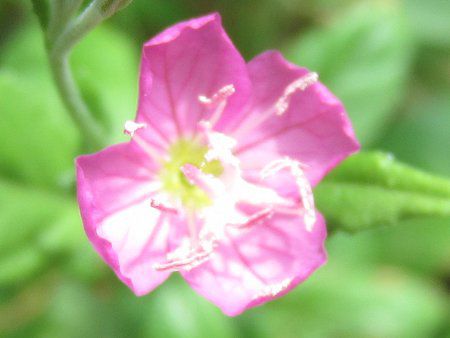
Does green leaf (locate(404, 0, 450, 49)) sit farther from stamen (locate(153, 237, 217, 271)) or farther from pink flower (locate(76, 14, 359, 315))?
stamen (locate(153, 237, 217, 271))

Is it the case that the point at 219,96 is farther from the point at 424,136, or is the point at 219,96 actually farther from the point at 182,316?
the point at 424,136

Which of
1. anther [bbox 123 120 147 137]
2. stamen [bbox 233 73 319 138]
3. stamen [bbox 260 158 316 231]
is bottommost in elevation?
stamen [bbox 260 158 316 231]

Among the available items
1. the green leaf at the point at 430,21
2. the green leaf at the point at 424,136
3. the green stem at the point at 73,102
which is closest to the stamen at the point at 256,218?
the green stem at the point at 73,102

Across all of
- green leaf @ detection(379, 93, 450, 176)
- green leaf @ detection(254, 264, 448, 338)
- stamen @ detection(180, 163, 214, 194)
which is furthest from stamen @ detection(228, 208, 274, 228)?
green leaf @ detection(379, 93, 450, 176)

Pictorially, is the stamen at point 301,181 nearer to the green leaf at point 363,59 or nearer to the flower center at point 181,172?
the flower center at point 181,172

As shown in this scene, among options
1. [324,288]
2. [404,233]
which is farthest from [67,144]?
[404,233]
